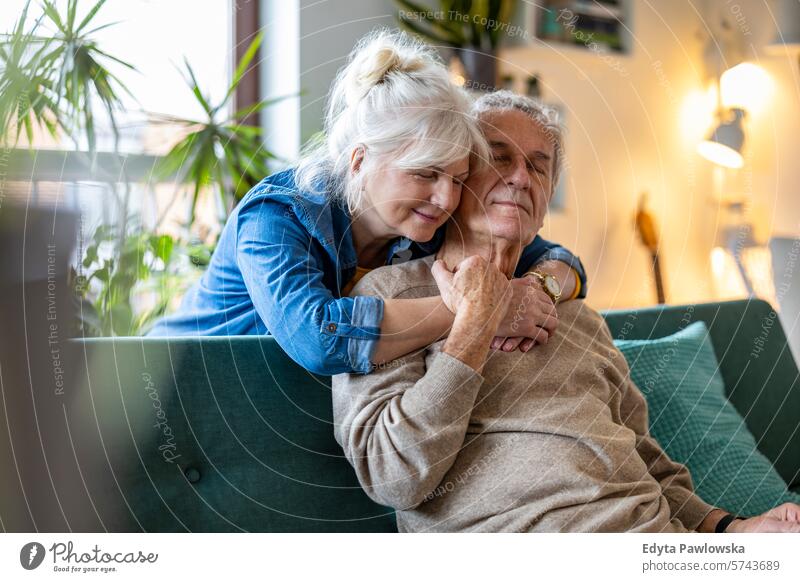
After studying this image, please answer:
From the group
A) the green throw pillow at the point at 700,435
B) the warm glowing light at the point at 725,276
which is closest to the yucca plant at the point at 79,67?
the green throw pillow at the point at 700,435

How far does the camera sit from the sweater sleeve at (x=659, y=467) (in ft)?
3.81

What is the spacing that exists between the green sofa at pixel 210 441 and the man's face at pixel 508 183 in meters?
0.32

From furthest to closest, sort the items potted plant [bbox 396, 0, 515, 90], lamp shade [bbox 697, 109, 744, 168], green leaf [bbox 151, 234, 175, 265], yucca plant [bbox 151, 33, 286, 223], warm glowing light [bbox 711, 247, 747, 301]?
warm glowing light [bbox 711, 247, 747, 301] < lamp shade [bbox 697, 109, 744, 168] < potted plant [bbox 396, 0, 515, 90] < yucca plant [bbox 151, 33, 286, 223] < green leaf [bbox 151, 234, 175, 265]

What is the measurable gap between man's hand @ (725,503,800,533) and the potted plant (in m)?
1.82

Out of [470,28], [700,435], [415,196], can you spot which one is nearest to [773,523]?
[700,435]

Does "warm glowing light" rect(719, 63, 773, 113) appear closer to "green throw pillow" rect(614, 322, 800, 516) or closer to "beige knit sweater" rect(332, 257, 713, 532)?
"green throw pillow" rect(614, 322, 800, 516)

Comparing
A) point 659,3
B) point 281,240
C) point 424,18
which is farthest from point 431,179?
point 659,3

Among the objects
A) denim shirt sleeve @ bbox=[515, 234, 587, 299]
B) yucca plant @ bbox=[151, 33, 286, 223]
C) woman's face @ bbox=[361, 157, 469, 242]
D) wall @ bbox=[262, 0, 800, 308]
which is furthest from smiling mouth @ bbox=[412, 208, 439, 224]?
wall @ bbox=[262, 0, 800, 308]

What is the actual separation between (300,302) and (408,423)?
19cm

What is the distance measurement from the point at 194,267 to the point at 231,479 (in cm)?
111

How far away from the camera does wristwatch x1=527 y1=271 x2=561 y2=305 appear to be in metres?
1.14

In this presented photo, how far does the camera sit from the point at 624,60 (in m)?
3.21

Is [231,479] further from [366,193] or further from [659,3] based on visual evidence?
[659,3]

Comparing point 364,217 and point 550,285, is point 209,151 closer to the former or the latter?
point 364,217
